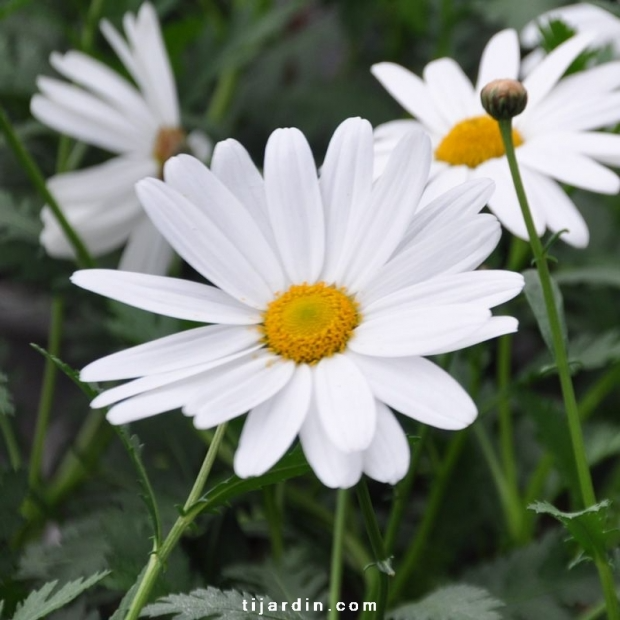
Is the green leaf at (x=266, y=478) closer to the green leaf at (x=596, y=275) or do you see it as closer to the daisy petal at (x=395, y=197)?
the daisy petal at (x=395, y=197)

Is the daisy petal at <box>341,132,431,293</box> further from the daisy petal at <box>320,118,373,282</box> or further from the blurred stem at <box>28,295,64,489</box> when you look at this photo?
the blurred stem at <box>28,295,64,489</box>

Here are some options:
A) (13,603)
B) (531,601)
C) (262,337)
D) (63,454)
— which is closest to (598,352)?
(531,601)

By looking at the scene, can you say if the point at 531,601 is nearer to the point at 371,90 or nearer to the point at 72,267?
the point at 72,267

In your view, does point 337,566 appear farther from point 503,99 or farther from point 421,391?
→ point 503,99

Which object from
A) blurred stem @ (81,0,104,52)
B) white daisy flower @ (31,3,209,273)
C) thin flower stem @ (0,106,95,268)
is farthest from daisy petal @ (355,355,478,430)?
blurred stem @ (81,0,104,52)

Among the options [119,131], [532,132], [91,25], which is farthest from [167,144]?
[532,132]
